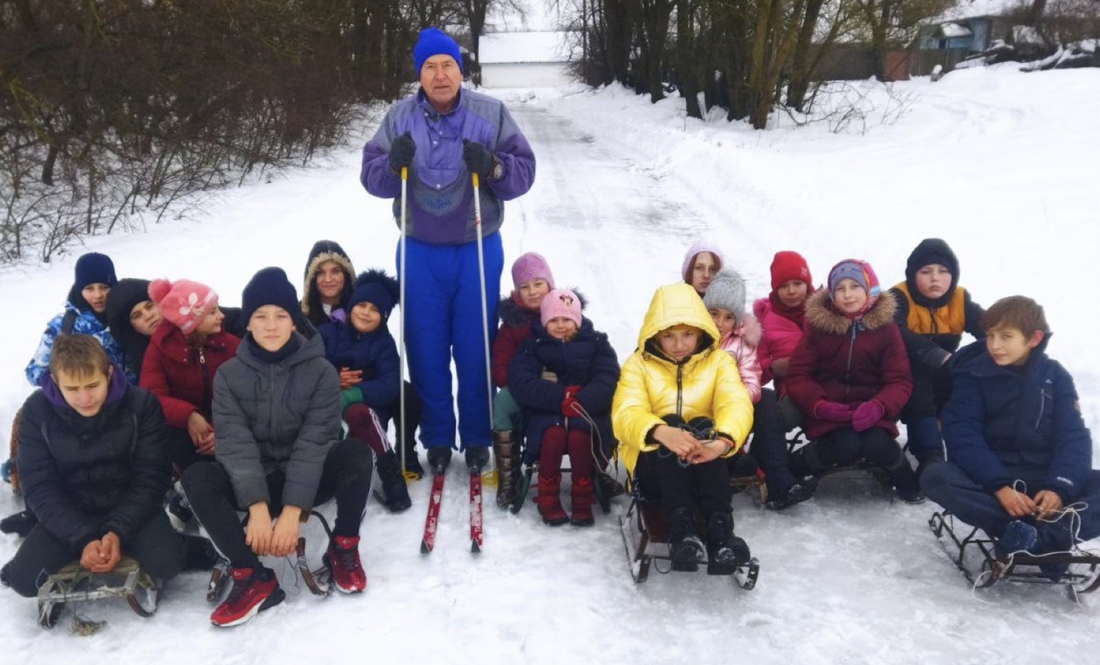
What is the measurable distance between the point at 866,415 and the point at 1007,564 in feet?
3.05

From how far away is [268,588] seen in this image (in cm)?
327

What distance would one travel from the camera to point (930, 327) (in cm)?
457

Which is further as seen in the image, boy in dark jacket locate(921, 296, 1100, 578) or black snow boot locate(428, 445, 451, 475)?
black snow boot locate(428, 445, 451, 475)

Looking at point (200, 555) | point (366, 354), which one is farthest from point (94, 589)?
point (366, 354)

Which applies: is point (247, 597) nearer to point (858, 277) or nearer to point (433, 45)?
point (433, 45)

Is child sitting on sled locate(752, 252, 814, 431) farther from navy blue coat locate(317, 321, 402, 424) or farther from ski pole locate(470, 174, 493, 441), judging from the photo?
navy blue coat locate(317, 321, 402, 424)

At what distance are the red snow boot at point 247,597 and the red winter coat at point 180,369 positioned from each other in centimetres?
A: 90

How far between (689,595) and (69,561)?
8.18 feet

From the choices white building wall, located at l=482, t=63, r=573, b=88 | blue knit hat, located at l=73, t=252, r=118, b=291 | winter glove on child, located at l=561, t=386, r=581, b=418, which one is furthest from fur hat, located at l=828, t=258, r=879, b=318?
white building wall, located at l=482, t=63, r=573, b=88

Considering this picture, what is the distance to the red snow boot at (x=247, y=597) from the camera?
10.3 feet

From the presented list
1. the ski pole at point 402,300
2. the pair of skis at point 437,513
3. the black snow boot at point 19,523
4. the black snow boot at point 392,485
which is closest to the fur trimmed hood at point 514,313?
the ski pole at point 402,300

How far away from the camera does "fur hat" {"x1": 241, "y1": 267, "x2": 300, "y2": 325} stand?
3484 mm

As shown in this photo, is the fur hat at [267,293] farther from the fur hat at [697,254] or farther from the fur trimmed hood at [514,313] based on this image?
the fur hat at [697,254]

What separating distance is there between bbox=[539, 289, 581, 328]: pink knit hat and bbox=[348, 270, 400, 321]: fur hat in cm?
88
